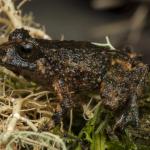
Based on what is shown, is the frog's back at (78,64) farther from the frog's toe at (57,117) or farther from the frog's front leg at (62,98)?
the frog's toe at (57,117)

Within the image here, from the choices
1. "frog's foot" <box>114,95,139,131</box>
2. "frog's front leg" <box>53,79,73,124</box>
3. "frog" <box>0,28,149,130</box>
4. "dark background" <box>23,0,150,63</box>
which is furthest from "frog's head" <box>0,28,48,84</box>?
"dark background" <box>23,0,150,63</box>

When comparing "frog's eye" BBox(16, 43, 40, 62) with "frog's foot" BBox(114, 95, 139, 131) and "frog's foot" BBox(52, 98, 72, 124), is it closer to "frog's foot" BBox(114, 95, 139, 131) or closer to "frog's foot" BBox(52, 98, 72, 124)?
"frog's foot" BBox(52, 98, 72, 124)

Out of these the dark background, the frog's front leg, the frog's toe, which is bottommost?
the frog's toe

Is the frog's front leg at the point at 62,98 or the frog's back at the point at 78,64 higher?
the frog's back at the point at 78,64

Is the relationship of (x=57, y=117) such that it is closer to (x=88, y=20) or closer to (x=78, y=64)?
(x=78, y=64)

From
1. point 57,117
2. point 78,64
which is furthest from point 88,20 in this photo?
point 57,117

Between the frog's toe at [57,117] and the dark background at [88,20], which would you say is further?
the dark background at [88,20]

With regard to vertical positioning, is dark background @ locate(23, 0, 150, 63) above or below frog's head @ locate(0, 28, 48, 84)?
above

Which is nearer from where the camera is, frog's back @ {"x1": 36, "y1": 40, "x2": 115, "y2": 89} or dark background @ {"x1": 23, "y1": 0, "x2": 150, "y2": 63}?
frog's back @ {"x1": 36, "y1": 40, "x2": 115, "y2": 89}

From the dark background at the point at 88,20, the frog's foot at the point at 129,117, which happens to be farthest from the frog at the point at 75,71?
the dark background at the point at 88,20
